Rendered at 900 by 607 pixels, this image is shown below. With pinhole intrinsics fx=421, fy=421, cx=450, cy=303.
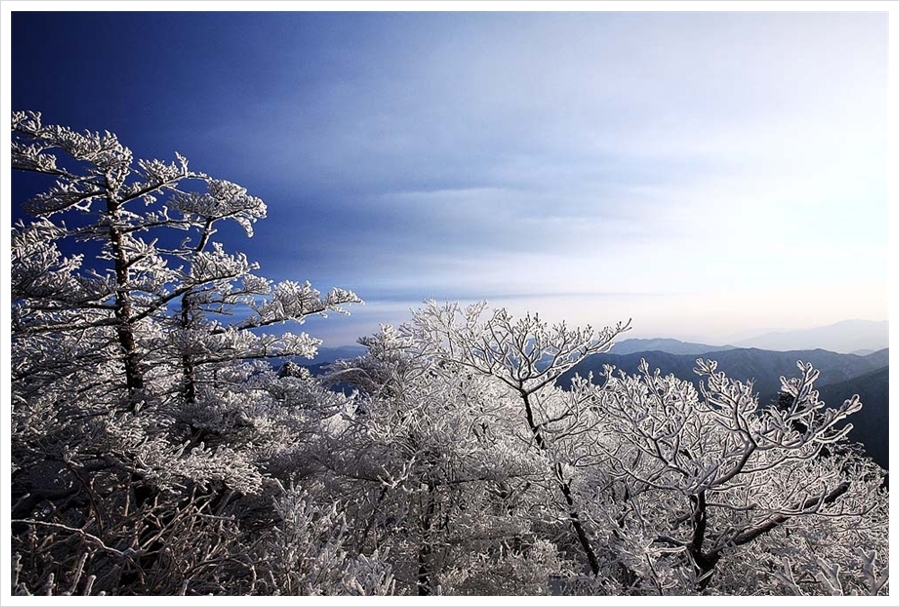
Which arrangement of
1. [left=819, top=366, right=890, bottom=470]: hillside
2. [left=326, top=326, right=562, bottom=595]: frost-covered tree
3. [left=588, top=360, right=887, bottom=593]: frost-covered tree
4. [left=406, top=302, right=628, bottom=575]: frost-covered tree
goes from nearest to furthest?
[left=588, top=360, right=887, bottom=593]: frost-covered tree, [left=406, top=302, right=628, bottom=575]: frost-covered tree, [left=326, top=326, right=562, bottom=595]: frost-covered tree, [left=819, top=366, right=890, bottom=470]: hillside

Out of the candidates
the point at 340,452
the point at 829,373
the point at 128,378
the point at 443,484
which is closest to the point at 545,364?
the point at 443,484

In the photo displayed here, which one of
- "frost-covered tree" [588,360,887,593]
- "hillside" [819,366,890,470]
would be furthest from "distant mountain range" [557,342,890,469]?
"frost-covered tree" [588,360,887,593]

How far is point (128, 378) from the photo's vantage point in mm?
4750

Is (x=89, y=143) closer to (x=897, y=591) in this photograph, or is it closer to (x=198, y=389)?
(x=198, y=389)

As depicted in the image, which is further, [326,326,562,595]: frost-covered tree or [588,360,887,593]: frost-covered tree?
[326,326,562,595]: frost-covered tree

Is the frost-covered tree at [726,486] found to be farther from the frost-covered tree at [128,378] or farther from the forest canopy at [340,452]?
the frost-covered tree at [128,378]

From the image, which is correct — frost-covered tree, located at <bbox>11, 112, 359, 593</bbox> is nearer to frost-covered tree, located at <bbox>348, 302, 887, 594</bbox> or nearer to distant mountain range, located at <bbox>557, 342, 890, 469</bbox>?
frost-covered tree, located at <bbox>348, 302, 887, 594</bbox>

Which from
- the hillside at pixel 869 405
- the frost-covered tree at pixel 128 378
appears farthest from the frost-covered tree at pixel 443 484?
the hillside at pixel 869 405

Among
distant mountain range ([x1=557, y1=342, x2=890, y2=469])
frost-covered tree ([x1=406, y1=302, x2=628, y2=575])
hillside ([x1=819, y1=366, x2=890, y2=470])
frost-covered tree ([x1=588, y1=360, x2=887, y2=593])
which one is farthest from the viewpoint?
hillside ([x1=819, y1=366, x2=890, y2=470])

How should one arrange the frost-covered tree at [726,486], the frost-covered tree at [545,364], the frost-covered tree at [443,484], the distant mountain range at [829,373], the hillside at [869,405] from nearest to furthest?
the frost-covered tree at [726,486], the frost-covered tree at [545,364], the frost-covered tree at [443,484], the distant mountain range at [829,373], the hillside at [869,405]

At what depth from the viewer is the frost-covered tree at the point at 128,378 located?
3.51 metres

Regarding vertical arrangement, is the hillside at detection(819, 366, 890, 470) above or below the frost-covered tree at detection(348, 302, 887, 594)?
below

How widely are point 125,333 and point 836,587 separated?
6.29 metres

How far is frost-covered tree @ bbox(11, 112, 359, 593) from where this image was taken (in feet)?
11.5
